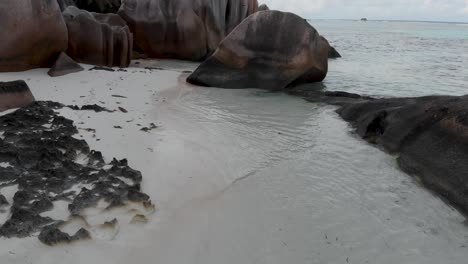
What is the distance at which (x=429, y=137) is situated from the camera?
4.54 meters

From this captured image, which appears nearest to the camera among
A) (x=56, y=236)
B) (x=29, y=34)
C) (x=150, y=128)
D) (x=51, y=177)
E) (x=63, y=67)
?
(x=56, y=236)

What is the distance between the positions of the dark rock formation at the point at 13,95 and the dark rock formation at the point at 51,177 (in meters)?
0.66

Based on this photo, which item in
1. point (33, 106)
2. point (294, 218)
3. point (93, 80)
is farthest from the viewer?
point (93, 80)

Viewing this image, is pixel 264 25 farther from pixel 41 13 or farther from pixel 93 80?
pixel 41 13

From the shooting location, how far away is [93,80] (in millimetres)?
7602

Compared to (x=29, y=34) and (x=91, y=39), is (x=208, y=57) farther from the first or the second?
(x=29, y=34)

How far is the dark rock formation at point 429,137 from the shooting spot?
389cm

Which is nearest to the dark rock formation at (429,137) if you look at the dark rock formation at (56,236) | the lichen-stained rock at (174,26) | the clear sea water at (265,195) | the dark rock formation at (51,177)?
the clear sea water at (265,195)

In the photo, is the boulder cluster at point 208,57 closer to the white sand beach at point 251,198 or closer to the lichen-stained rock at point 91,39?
the lichen-stained rock at point 91,39

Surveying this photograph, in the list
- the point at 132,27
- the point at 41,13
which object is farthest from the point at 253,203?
the point at 132,27

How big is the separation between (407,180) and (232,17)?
43.2 feet

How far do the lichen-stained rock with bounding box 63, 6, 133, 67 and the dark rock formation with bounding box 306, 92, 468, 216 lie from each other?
597cm

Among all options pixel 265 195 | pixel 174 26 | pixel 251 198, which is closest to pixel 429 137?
pixel 265 195

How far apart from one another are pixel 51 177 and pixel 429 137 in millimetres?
3752
